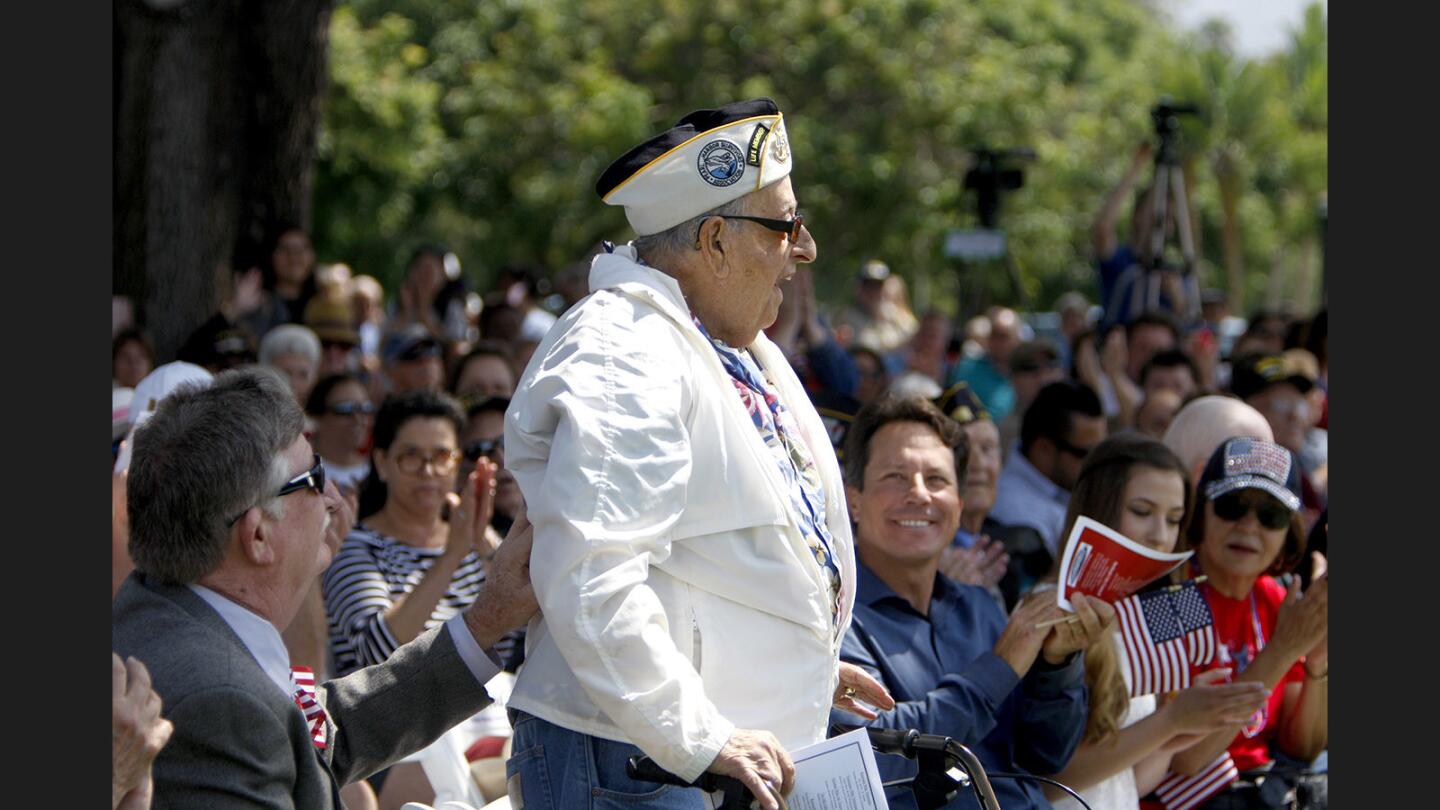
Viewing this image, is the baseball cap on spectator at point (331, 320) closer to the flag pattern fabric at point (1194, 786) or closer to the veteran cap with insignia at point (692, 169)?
the flag pattern fabric at point (1194, 786)

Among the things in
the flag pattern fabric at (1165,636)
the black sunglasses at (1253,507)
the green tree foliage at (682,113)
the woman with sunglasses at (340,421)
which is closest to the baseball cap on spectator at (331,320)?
the woman with sunglasses at (340,421)

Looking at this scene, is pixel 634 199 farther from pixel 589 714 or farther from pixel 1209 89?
pixel 1209 89

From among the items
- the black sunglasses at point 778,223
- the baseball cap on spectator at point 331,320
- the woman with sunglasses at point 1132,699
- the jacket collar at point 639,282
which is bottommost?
the woman with sunglasses at point 1132,699

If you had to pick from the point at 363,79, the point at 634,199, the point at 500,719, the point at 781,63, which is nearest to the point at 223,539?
the point at 634,199

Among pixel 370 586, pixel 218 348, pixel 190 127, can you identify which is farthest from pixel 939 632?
pixel 190 127

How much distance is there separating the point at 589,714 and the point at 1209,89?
27329mm

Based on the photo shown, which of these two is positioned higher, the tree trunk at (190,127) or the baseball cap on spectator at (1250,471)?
the tree trunk at (190,127)

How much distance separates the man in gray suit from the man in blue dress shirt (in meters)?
1.21

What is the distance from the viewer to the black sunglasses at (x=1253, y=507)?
492 cm

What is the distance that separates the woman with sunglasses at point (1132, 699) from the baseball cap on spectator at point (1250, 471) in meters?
0.29

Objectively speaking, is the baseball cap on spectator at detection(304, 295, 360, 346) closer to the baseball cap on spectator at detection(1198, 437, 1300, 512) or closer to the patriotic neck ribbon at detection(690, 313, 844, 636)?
the baseball cap on spectator at detection(1198, 437, 1300, 512)

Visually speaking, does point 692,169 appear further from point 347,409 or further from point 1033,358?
point 1033,358

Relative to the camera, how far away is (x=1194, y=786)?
465 centimetres

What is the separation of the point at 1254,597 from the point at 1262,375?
2811 mm
